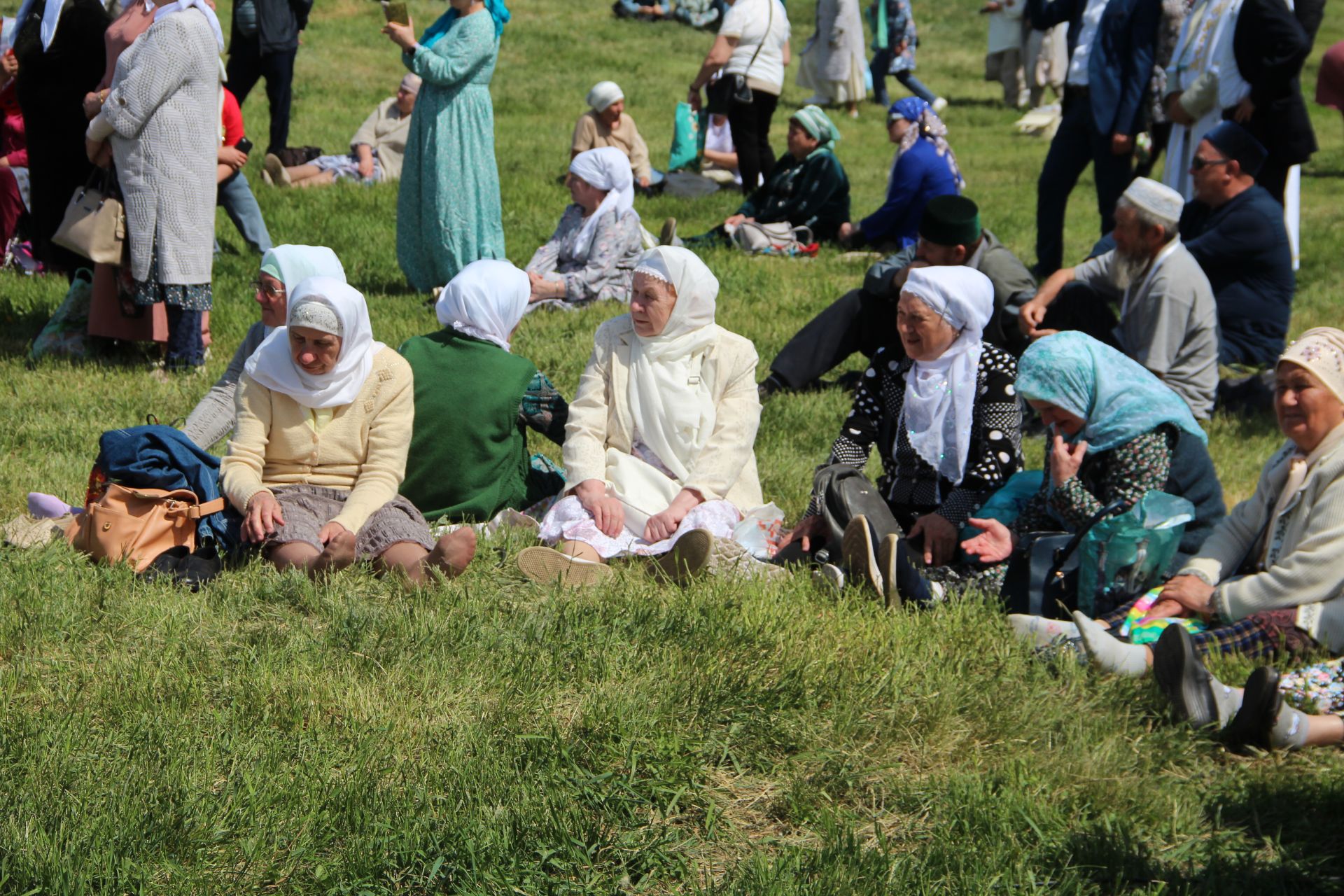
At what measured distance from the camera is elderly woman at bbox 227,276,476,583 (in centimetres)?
484

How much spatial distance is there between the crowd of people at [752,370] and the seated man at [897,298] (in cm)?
2

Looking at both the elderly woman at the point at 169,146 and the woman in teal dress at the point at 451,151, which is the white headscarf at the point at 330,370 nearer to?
the elderly woman at the point at 169,146

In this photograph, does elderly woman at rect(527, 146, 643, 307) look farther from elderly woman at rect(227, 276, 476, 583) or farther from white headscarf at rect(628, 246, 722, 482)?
elderly woman at rect(227, 276, 476, 583)

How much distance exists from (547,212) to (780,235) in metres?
2.07

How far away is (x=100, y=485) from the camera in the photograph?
4891mm

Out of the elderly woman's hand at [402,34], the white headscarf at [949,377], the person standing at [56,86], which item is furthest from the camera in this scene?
the elderly woman's hand at [402,34]

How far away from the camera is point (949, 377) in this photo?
17.1 ft


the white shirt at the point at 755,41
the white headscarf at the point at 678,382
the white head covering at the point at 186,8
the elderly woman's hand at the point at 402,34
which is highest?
the white head covering at the point at 186,8

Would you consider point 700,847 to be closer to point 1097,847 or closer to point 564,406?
point 1097,847

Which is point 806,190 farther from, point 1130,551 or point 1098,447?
point 1130,551

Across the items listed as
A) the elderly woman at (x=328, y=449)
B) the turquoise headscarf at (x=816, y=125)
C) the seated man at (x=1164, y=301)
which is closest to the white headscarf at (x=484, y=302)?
the elderly woman at (x=328, y=449)

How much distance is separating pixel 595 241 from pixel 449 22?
65.7 inches

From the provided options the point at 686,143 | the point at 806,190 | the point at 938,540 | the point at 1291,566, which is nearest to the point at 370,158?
the point at 686,143

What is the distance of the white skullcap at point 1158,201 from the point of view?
631cm
